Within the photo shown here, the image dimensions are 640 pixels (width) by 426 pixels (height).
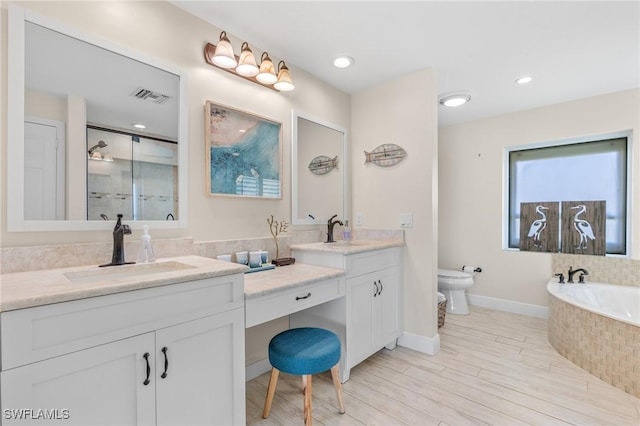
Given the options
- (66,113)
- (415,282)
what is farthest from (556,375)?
(66,113)

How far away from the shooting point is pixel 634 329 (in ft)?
6.35

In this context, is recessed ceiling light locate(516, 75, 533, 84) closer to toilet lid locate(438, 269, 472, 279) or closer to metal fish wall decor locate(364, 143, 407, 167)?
metal fish wall decor locate(364, 143, 407, 167)

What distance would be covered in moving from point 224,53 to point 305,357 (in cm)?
184

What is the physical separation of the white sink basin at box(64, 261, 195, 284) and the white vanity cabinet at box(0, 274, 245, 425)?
30cm

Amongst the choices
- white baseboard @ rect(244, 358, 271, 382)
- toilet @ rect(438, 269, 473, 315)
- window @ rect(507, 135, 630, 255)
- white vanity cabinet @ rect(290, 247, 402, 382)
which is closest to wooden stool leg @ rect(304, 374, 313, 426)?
white vanity cabinet @ rect(290, 247, 402, 382)

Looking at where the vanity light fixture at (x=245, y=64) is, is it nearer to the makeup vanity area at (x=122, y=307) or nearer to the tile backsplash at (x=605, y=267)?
the makeup vanity area at (x=122, y=307)

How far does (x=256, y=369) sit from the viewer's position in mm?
2092

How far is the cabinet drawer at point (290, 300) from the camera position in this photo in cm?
146

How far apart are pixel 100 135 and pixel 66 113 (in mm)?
154

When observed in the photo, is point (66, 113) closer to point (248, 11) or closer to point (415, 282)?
point (248, 11)

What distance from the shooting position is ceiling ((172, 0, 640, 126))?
1772 millimetres

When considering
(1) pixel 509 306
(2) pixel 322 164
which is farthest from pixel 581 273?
(2) pixel 322 164

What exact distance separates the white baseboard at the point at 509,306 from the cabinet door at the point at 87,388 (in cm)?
377

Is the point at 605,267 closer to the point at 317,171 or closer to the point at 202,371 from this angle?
the point at 317,171
